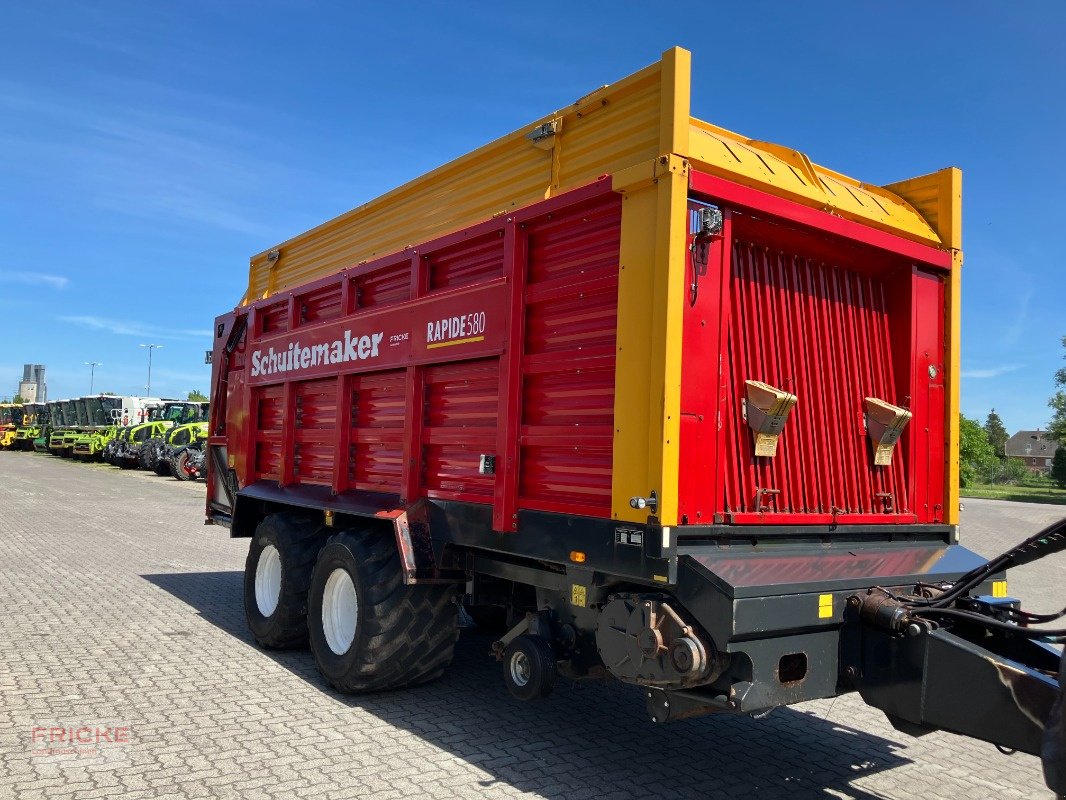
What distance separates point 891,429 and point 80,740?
15.0 ft

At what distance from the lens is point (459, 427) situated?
4887 millimetres

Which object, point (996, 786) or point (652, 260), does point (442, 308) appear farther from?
point (996, 786)

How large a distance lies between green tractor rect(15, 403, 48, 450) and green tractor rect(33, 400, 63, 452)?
2.04ft

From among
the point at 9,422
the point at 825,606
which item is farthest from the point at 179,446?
the point at 9,422

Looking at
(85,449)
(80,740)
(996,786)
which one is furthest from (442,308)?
(85,449)

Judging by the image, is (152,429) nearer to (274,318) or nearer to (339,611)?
(274,318)

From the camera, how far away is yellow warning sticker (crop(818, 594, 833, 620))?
11.6ft

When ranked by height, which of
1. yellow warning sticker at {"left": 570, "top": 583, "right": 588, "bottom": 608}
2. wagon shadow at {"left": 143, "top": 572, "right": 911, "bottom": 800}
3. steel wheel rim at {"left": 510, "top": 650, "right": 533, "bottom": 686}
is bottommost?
wagon shadow at {"left": 143, "top": 572, "right": 911, "bottom": 800}

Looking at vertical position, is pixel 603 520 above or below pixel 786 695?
above

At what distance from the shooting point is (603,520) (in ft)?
12.4

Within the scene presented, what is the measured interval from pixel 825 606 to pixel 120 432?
115ft

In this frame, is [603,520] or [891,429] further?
[891,429]

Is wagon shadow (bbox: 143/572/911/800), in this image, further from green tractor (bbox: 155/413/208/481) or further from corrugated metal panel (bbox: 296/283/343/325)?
green tractor (bbox: 155/413/208/481)

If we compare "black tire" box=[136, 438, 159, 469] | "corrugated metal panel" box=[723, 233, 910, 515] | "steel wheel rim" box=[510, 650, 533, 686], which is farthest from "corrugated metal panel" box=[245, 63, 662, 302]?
"black tire" box=[136, 438, 159, 469]
